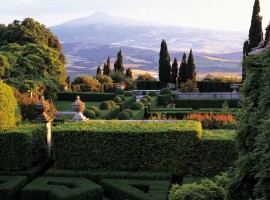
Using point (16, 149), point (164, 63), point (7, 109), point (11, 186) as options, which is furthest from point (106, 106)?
point (164, 63)

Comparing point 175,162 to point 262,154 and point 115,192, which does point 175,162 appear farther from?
point 262,154

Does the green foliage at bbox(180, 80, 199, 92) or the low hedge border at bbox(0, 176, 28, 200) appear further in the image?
the green foliage at bbox(180, 80, 199, 92)

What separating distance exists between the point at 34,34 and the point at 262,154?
4447 cm

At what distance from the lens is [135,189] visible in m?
11.1

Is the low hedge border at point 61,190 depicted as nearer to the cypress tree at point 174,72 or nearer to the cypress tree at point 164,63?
the cypress tree at point 164,63

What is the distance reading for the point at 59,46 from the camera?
171 ft

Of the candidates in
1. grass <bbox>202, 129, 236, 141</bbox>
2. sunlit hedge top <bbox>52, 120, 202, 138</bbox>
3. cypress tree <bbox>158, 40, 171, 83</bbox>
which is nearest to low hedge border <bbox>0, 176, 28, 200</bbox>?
sunlit hedge top <bbox>52, 120, 202, 138</bbox>

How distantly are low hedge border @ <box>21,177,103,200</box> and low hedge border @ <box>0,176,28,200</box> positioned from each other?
296 mm

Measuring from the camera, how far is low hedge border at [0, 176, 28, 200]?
1123 centimetres

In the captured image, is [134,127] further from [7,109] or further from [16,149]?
[7,109]

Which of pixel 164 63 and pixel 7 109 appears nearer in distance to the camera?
pixel 7 109

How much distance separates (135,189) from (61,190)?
6.78 feet

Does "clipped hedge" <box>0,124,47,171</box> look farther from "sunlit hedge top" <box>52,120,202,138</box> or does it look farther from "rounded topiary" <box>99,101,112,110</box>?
"rounded topiary" <box>99,101,112,110</box>

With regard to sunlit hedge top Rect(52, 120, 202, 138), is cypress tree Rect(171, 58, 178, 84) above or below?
above
